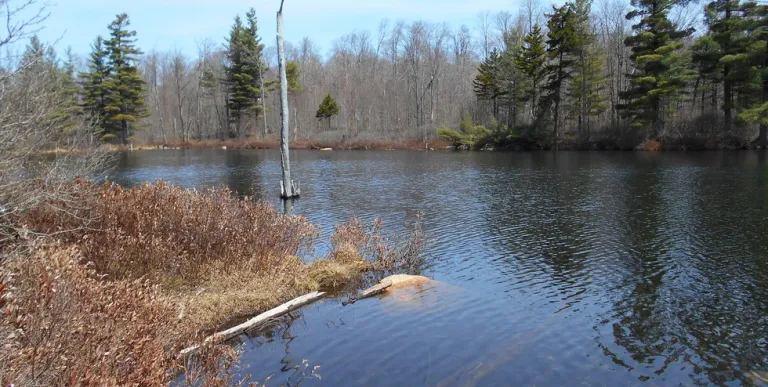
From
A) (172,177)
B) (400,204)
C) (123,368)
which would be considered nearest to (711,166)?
(400,204)

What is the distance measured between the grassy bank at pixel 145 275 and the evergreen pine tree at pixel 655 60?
1485 inches

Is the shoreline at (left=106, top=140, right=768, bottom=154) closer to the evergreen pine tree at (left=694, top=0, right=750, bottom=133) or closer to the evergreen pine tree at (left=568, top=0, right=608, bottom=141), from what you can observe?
the evergreen pine tree at (left=694, top=0, right=750, bottom=133)

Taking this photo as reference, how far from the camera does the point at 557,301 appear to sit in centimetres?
1012

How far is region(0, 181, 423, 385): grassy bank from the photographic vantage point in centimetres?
437

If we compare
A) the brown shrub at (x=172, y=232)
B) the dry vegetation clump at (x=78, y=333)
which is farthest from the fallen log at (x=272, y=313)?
the dry vegetation clump at (x=78, y=333)

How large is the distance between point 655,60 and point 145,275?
44.2 metres

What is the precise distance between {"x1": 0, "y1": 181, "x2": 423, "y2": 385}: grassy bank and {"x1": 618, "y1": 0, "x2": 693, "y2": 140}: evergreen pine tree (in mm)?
37726

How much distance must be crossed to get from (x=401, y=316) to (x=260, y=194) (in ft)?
53.7

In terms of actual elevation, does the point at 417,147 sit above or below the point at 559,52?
below

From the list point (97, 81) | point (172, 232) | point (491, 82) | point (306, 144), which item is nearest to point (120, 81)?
point (97, 81)

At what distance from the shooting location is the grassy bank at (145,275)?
437 centimetres

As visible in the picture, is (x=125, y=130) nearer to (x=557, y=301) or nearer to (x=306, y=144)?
(x=306, y=144)

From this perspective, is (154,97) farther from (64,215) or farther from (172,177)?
(64,215)

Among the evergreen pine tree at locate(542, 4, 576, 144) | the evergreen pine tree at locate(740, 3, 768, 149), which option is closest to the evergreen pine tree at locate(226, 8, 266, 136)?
→ the evergreen pine tree at locate(542, 4, 576, 144)
